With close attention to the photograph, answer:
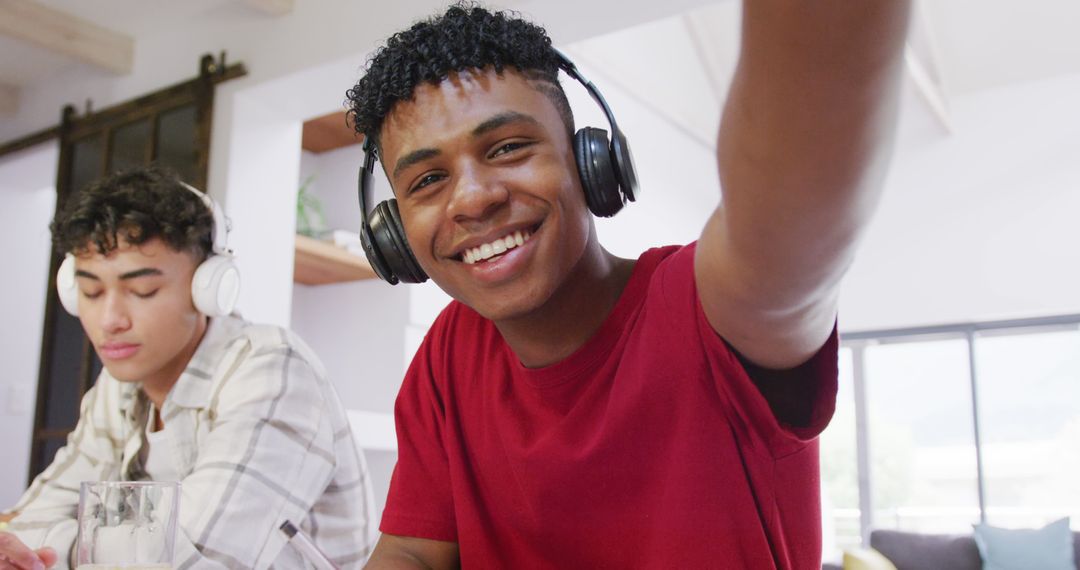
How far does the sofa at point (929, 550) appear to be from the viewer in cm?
517

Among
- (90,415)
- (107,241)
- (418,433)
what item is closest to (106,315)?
(107,241)

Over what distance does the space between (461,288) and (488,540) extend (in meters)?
0.28

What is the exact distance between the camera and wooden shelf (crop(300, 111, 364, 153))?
3.40m

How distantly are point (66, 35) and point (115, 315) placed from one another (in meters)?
2.16

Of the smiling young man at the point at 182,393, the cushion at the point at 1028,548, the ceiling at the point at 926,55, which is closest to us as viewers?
the smiling young man at the point at 182,393

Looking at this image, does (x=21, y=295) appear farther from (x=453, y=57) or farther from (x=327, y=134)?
(x=453, y=57)

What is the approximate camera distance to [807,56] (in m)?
0.38

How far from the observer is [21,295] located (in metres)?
4.59

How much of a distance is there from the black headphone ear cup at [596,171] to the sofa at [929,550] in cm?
469

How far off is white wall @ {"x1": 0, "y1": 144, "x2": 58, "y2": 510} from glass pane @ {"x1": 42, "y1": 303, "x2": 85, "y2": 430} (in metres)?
0.94

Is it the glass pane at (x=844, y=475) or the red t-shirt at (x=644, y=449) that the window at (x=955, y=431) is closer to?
the glass pane at (x=844, y=475)

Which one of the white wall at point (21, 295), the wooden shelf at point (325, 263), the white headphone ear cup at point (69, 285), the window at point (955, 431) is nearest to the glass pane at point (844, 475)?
the window at point (955, 431)

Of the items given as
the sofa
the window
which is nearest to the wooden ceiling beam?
the sofa

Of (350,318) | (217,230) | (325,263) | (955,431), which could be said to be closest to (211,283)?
(217,230)
